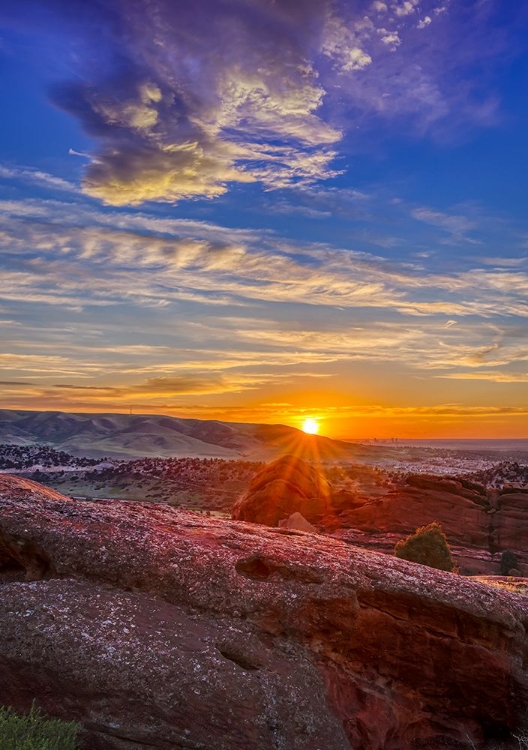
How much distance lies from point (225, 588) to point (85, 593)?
3.63 meters

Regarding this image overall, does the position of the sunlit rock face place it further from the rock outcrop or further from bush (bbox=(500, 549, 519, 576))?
bush (bbox=(500, 549, 519, 576))

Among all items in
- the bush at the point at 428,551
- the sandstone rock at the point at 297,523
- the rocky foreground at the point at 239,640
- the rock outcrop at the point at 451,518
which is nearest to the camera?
the rocky foreground at the point at 239,640

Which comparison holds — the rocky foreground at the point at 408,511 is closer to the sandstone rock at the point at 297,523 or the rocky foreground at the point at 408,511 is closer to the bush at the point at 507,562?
the bush at the point at 507,562

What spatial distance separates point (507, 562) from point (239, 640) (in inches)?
1418

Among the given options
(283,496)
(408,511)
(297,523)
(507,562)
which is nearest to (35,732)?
(507,562)

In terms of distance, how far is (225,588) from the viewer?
51.2 ft

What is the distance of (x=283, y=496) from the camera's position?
57.3m

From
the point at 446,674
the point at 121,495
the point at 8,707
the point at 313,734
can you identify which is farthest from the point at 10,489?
the point at 121,495

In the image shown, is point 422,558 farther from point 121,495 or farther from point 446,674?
point 121,495

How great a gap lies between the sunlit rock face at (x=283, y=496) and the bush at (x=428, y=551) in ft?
61.5

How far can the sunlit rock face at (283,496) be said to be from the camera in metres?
55.7

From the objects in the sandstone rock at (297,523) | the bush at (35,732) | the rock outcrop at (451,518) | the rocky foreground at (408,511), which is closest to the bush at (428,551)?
the rocky foreground at (408,511)

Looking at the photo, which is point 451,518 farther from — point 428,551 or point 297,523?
point 428,551

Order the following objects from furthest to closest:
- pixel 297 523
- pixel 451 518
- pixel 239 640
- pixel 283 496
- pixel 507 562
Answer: pixel 283 496 → pixel 297 523 → pixel 451 518 → pixel 507 562 → pixel 239 640
